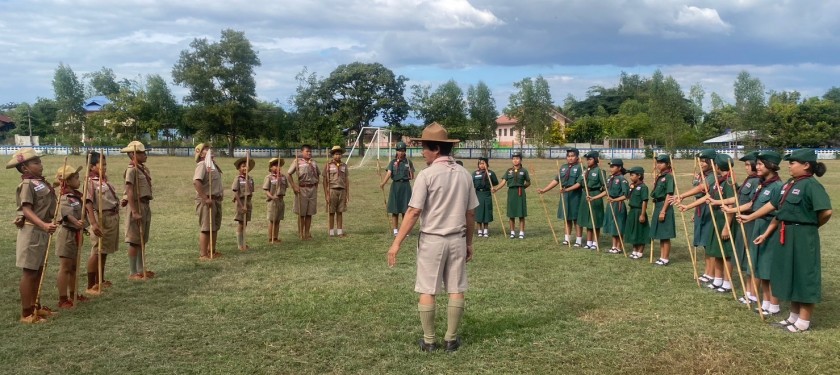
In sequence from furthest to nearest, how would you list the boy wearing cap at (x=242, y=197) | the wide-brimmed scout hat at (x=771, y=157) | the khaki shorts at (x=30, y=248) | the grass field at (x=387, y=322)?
1. the boy wearing cap at (x=242, y=197)
2. the wide-brimmed scout hat at (x=771, y=157)
3. the khaki shorts at (x=30, y=248)
4. the grass field at (x=387, y=322)

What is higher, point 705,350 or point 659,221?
point 659,221

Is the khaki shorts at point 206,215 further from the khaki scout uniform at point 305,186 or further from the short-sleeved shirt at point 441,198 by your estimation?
the short-sleeved shirt at point 441,198

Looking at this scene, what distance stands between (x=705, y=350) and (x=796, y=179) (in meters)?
2.04

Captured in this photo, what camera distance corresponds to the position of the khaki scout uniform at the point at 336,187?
1270cm

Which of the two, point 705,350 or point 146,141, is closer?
point 705,350

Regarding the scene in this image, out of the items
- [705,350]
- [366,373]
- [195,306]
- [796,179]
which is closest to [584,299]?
[705,350]

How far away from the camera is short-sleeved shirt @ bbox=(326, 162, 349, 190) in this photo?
12.7m

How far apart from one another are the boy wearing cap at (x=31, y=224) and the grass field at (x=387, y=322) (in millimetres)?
308

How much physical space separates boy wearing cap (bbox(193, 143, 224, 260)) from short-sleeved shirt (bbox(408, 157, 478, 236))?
525 centimetres

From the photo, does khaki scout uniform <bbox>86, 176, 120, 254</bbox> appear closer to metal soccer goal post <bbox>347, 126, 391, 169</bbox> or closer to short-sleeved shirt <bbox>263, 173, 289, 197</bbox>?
short-sleeved shirt <bbox>263, 173, 289, 197</bbox>

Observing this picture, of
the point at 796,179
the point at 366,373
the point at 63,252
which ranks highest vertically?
the point at 796,179

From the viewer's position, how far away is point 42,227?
630 centimetres

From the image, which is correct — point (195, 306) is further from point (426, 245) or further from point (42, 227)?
point (426, 245)

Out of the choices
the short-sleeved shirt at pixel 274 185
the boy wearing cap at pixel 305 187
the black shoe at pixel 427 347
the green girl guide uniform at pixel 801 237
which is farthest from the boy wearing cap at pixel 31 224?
the green girl guide uniform at pixel 801 237
